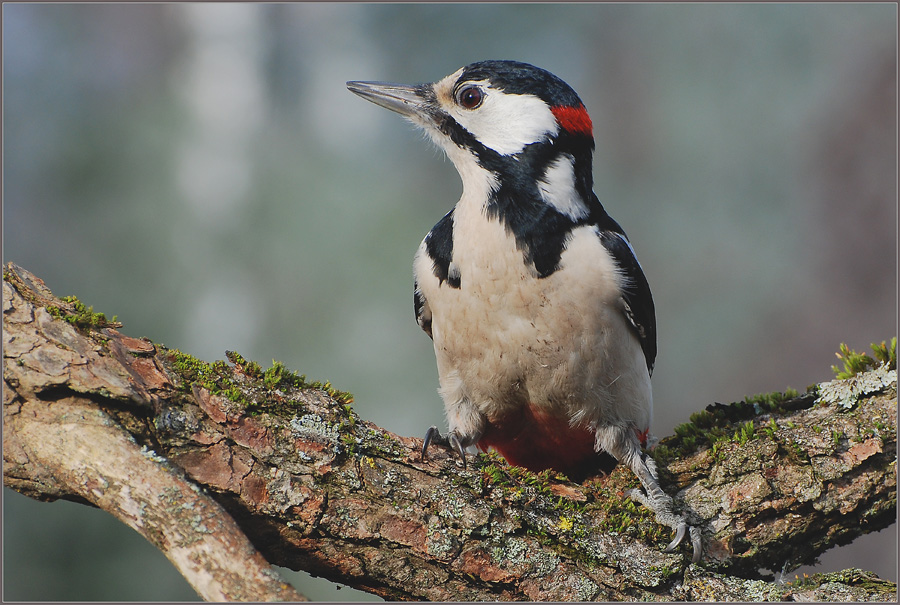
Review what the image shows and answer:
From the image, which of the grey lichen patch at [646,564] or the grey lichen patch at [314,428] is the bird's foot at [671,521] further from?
the grey lichen patch at [314,428]

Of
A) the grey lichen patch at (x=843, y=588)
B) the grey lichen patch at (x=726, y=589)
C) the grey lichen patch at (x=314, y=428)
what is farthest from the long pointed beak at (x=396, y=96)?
the grey lichen patch at (x=843, y=588)

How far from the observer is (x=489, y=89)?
349cm

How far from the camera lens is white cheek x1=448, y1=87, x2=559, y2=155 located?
3.40m

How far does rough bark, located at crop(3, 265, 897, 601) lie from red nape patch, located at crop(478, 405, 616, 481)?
31 centimetres

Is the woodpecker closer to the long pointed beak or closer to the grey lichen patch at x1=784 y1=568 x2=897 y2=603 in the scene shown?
the long pointed beak

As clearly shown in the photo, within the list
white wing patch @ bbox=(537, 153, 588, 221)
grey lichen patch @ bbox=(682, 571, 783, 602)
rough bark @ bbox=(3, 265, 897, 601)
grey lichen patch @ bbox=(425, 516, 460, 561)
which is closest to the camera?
rough bark @ bbox=(3, 265, 897, 601)

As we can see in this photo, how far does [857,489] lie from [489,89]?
2.40m

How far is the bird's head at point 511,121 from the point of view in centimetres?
339

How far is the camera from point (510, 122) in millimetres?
3434

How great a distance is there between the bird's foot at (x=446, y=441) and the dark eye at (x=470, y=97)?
1.58 metres

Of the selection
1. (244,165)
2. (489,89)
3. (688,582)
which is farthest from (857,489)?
(244,165)

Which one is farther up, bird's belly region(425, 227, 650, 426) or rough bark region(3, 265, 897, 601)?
bird's belly region(425, 227, 650, 426)

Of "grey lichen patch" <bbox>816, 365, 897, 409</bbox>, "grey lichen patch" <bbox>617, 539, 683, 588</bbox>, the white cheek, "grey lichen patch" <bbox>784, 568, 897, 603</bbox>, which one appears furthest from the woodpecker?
"grey lichen patch" <bbox>816, 365, 897, 409</bbox>

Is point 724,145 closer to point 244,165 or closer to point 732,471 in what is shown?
point 244,165
